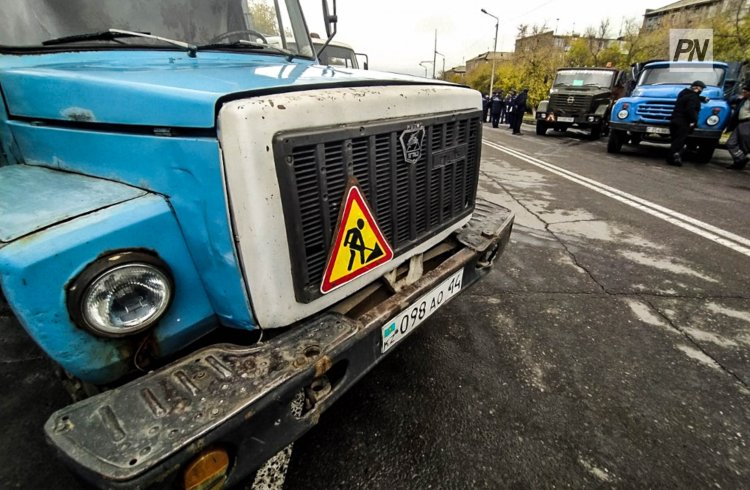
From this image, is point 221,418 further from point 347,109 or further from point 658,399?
point 658,399

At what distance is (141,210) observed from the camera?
1324mm

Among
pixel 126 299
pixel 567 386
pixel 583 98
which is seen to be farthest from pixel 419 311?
pixel 583 98

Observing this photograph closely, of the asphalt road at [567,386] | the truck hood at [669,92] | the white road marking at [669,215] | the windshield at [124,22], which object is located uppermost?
the windshield at [124,22]

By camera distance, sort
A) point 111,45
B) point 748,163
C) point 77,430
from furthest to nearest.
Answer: point 748,163, point 111,45, point 77,430

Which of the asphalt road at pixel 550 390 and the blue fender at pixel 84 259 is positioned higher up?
the blue fender at pixel 84 259

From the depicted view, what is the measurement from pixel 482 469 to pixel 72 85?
246 centimetres

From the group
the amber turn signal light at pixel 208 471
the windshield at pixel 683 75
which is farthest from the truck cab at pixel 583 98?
the amber turn signal light at pixel 208 471

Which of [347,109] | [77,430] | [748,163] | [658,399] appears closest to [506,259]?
[658,399]

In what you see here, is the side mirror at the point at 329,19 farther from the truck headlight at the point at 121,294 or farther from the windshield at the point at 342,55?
the windshield at the point at 342,55

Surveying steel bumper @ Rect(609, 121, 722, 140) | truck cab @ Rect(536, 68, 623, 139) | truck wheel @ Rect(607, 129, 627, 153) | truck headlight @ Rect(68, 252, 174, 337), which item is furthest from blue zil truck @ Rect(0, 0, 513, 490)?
truck cab @ Rect(536, 68, 623, 139)

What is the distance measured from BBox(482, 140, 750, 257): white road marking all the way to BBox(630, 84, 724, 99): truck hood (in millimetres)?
3812

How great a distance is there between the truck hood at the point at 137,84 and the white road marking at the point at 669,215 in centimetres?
457

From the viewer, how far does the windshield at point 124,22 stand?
77.0 inches

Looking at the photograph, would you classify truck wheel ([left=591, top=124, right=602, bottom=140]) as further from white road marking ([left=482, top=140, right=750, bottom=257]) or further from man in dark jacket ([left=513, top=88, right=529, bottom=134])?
white road marking ([left=482, top=140, right=750, bottom=257])
